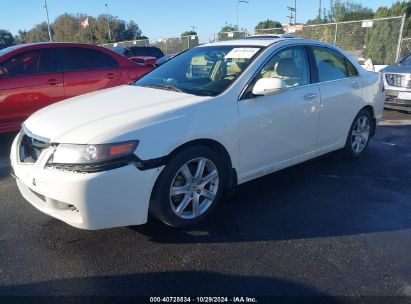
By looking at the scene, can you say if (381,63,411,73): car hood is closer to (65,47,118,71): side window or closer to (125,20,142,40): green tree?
(65,47,118,71): side window

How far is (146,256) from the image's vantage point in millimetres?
3107

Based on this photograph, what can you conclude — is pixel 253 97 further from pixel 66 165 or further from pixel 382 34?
pixel 382 34

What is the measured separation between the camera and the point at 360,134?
5457mm

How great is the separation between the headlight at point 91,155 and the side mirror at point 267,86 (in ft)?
4.46

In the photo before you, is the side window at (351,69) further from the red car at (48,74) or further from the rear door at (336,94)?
the red car at (48,74)

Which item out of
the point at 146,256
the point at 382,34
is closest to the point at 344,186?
the point at 146,256

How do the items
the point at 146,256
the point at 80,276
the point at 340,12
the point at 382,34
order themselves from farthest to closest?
the point at 340,12 → the point at 382,34 → the point at 146,256 → the point at 80,276

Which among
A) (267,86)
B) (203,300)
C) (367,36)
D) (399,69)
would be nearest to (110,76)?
(267,86)

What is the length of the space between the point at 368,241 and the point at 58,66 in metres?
5.63

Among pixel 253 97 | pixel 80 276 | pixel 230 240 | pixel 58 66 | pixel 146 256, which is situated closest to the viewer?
pixel 80 276

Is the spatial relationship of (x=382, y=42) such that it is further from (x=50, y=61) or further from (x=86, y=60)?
(x=50, y=61)

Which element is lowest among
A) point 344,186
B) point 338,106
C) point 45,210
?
point 344,186

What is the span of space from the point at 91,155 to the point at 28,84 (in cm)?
418

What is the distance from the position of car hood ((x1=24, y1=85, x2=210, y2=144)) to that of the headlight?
0.06m
